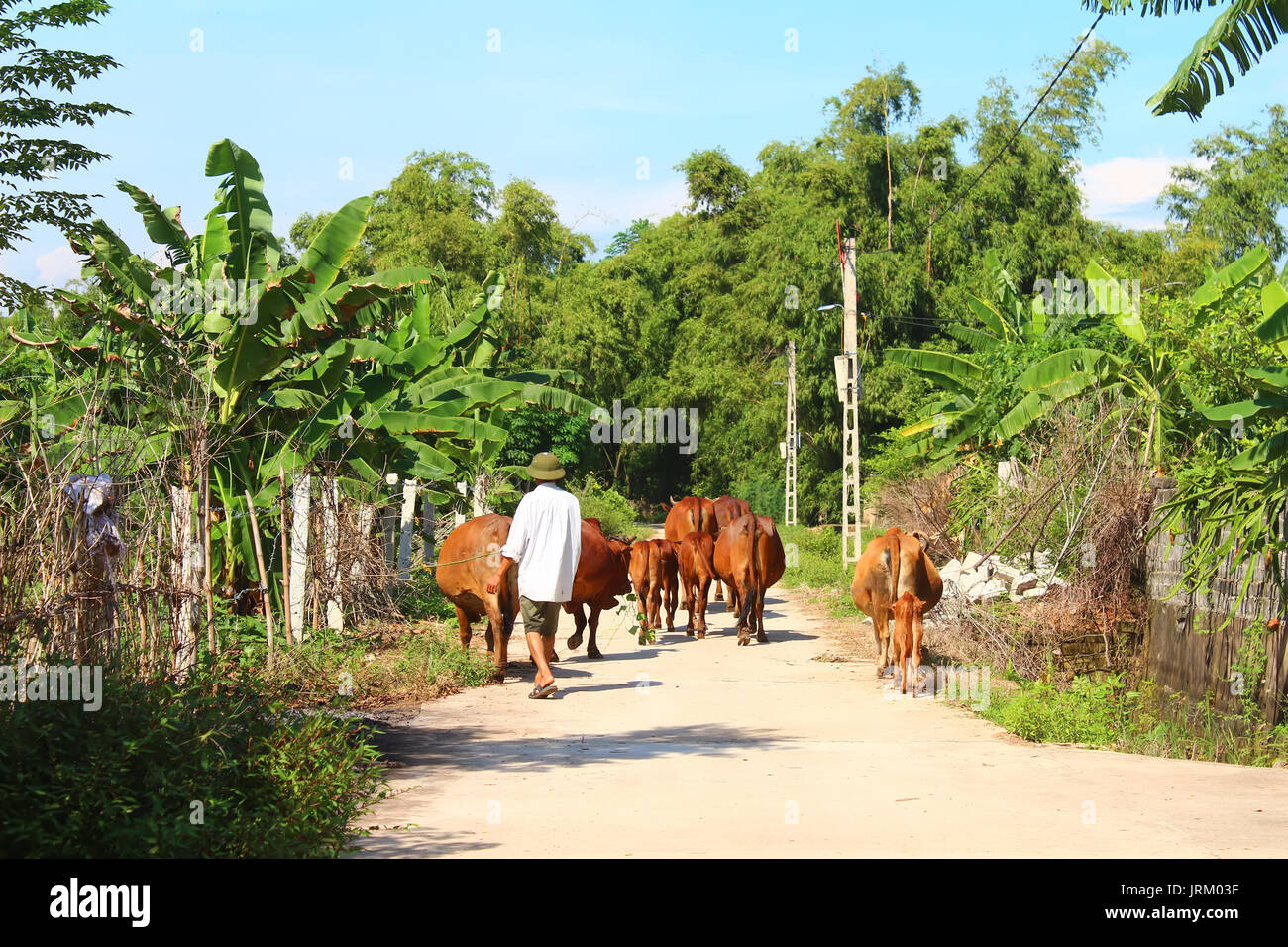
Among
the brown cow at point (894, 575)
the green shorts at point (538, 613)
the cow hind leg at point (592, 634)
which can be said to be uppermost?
the brown cow at point (894, 575)

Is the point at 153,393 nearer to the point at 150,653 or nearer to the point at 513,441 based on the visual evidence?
the point at 150,653

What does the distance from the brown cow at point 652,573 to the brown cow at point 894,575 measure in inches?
167

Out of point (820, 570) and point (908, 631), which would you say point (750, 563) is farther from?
point (820, 570)

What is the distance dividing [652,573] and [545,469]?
17.3 feet

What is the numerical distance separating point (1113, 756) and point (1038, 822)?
2.64 m

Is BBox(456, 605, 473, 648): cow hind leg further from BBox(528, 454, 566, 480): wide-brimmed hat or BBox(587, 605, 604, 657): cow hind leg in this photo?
BBox(528, 454, 566, 480): wide-brimmed hat

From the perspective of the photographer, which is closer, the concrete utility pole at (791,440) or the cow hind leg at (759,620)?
the cow hind leg at (759,620)

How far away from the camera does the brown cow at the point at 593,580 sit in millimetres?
13328

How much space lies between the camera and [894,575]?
1238cm

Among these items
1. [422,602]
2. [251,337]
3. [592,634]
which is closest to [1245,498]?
[592,634]

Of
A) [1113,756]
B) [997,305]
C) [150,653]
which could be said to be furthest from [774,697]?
[997,305]

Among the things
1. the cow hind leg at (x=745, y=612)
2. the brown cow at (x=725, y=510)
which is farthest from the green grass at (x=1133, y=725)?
the brown cow at (x=725, y=510)

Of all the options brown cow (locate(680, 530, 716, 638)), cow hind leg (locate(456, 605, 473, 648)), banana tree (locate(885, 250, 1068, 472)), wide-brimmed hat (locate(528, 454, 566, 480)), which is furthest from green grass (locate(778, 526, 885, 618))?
wide-brimmed hat (locate(528, 454, 566, 480))

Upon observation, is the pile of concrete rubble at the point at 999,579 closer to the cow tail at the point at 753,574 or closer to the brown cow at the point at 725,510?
the cow tail at the point at 753,574
